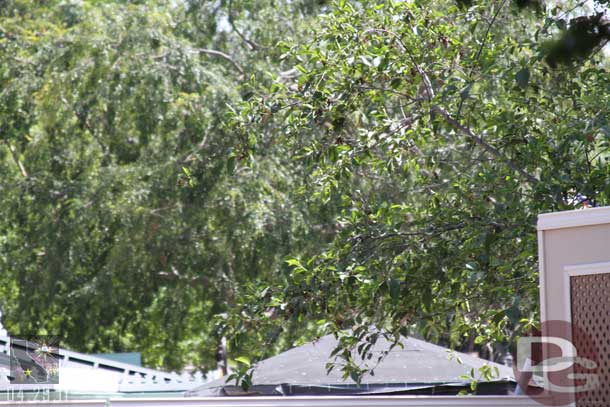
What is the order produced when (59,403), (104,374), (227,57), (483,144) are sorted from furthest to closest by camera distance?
(227,57)
(104,374)
(483,144)
(59,403)

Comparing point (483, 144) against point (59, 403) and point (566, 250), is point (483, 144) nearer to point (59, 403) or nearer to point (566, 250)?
point (566, 250)

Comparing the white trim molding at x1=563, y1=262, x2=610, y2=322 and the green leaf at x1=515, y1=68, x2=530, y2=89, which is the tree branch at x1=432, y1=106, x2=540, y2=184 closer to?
the green leaf at x1=515, y1=68, x2=530, y2=89

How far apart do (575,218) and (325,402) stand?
2.12m

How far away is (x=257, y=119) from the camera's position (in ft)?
28.7

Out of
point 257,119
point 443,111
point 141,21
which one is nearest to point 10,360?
point 257,119

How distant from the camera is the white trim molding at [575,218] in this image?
5684 millimetres

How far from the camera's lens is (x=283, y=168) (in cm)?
1639

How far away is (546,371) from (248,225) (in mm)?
10061

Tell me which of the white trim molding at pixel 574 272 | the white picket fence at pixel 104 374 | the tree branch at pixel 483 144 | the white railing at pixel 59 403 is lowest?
the white railing at pixel 59 403

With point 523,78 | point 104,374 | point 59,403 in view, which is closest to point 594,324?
point 523,78

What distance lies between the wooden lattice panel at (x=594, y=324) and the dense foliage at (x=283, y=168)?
143 centimetres

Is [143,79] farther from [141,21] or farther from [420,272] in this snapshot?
[420,272]

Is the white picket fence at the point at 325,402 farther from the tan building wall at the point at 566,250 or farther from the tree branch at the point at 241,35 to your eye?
the tree branch at the point at 241,35

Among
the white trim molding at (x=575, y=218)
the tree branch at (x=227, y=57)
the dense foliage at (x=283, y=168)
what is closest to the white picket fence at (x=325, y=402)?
the dense foliage at (x=283, y=168)
